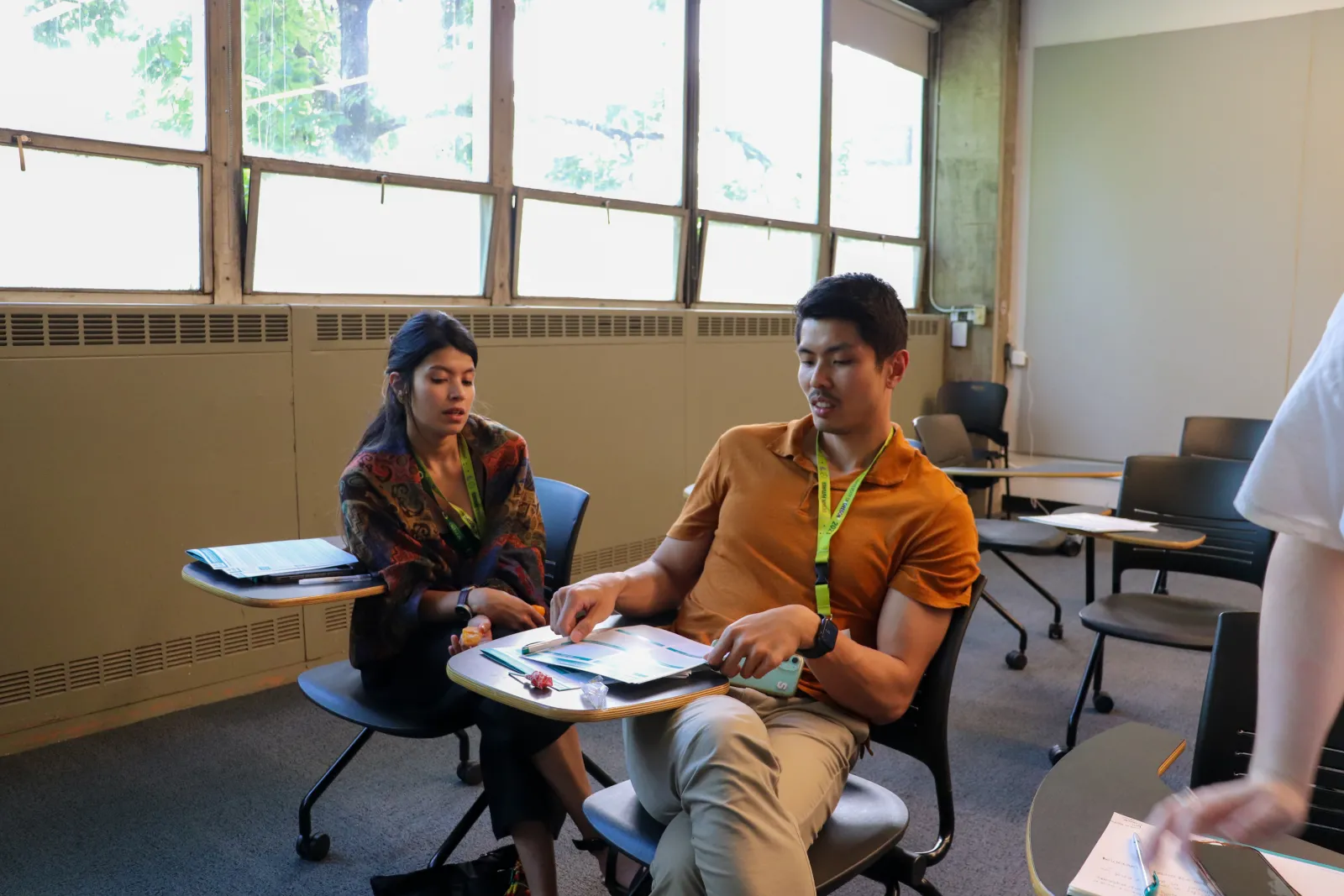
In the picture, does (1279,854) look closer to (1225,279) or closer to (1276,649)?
(1276,649)

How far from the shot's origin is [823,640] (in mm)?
1617

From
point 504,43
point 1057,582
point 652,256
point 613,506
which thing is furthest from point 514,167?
point 1057,582

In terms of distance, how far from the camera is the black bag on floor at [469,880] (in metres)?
2.10

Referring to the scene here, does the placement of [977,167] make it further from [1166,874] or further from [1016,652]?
[1166,874]

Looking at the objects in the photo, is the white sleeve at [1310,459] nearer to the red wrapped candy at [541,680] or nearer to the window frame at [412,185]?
the red wrapped candy at [541,680]

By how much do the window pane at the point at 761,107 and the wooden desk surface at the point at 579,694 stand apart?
4.34 m

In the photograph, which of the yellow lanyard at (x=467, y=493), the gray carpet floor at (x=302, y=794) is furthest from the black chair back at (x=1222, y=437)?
the yellow lanyard at (x=467, y=493)

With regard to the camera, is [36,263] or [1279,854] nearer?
[1279,854]

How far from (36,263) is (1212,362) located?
614 centimetres

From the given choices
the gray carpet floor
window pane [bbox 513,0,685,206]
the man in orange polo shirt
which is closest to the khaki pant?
the man in orange polo shirt

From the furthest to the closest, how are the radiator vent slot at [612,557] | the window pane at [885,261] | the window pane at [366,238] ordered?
1. the window pane at [885,261]
2. the radiator vent slot at [612,557]
3. the window pane at [366,238]

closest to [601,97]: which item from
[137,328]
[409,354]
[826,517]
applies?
[137,328]

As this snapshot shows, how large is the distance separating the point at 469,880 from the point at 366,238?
2.73 metres

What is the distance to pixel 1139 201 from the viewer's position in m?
6.51
